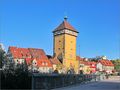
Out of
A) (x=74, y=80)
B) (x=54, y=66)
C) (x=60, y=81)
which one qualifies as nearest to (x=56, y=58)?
(x=54, y=66)

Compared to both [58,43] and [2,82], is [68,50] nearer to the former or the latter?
[58,43]

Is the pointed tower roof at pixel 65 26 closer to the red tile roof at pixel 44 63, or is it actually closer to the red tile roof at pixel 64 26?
the red tile roof at pixel 64 26

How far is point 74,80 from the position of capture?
161ft

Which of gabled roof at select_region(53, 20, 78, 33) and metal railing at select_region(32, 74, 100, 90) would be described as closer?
metal railing at select_region(32, 74, 100, 90)

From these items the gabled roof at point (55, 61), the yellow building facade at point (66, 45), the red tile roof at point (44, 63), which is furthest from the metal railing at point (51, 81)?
the yellow building facade at point (66, 45)

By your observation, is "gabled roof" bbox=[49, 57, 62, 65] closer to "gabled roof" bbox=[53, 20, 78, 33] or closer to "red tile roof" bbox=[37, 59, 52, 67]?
"red tile roof" bbox=[37, 59, 52, 67]

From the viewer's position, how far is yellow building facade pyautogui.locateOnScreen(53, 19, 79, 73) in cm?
12212

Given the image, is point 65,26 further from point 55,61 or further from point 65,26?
point 55,61

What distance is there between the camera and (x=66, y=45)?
407ft

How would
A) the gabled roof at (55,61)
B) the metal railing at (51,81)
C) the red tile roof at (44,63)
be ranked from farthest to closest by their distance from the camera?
1. the gabled roof at (55,61)
2. the red tile roof at (44,63)
3. the metal railing at (51,81)

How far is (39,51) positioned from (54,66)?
302 inches

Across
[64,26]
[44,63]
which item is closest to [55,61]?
[44,63]

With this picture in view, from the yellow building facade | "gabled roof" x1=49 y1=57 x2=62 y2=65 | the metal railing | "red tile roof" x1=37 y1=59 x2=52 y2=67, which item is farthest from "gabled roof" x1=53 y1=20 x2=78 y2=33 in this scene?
the metal railing

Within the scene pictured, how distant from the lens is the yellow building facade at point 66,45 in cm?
12212
